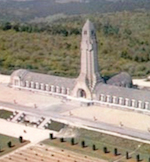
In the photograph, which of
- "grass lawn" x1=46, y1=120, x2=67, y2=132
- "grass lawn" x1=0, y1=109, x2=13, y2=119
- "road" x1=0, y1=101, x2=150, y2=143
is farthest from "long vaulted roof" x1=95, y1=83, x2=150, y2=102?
"grass lawn" x1=0, y1=109, x2=13, y2=119

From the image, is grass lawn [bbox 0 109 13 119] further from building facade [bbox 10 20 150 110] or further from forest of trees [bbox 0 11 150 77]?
forest of trees [bbox 0 11 150 77]

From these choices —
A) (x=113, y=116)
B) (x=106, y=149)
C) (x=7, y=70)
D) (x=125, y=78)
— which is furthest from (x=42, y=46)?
(x=106, y=149)

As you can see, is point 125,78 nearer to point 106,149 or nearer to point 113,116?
point 113,116

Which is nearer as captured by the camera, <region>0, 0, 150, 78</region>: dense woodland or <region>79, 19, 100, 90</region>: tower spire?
<region>79, 19, 100, 90</region>: tower spire

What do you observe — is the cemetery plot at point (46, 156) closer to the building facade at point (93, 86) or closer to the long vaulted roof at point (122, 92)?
the building facade at point (93, 86)

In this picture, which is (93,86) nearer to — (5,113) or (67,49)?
(5,113)

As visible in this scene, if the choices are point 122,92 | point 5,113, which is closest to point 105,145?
point 122,92

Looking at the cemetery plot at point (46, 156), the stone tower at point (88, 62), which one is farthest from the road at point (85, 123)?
the cemetery plot at point (46, 156)
